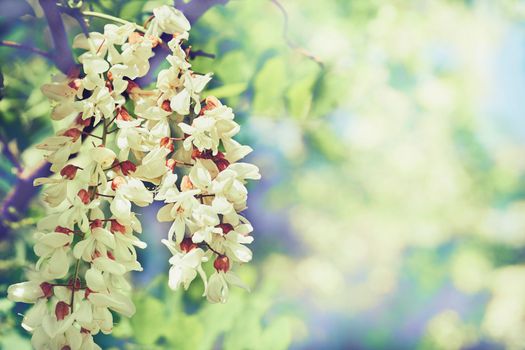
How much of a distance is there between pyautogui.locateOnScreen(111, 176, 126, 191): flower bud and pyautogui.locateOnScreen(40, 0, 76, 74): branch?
0.12 meters

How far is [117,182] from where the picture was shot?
30 cm

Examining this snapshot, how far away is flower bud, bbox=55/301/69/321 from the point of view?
0.96 feet

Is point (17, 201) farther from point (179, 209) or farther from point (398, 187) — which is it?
point (398, 187)

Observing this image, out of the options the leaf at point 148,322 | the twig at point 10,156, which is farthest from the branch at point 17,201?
the leaf at point 148,322

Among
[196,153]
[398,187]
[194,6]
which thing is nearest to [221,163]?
[196,153]

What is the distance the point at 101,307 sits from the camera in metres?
0.30

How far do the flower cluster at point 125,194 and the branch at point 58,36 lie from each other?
69mm

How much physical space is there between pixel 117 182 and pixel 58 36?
14 centimetres

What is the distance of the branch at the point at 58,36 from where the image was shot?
38cm

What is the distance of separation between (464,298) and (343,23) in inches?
47.3

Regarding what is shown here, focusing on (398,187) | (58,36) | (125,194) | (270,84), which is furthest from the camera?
(398,187)

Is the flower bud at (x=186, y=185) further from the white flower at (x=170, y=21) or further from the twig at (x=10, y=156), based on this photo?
the twig at (x=10, y=156)

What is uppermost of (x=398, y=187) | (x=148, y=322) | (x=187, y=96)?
(x=187, y=96)

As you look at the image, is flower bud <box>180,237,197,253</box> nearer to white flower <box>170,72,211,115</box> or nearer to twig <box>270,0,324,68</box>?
white flower <box>170,72,211,115</box>
